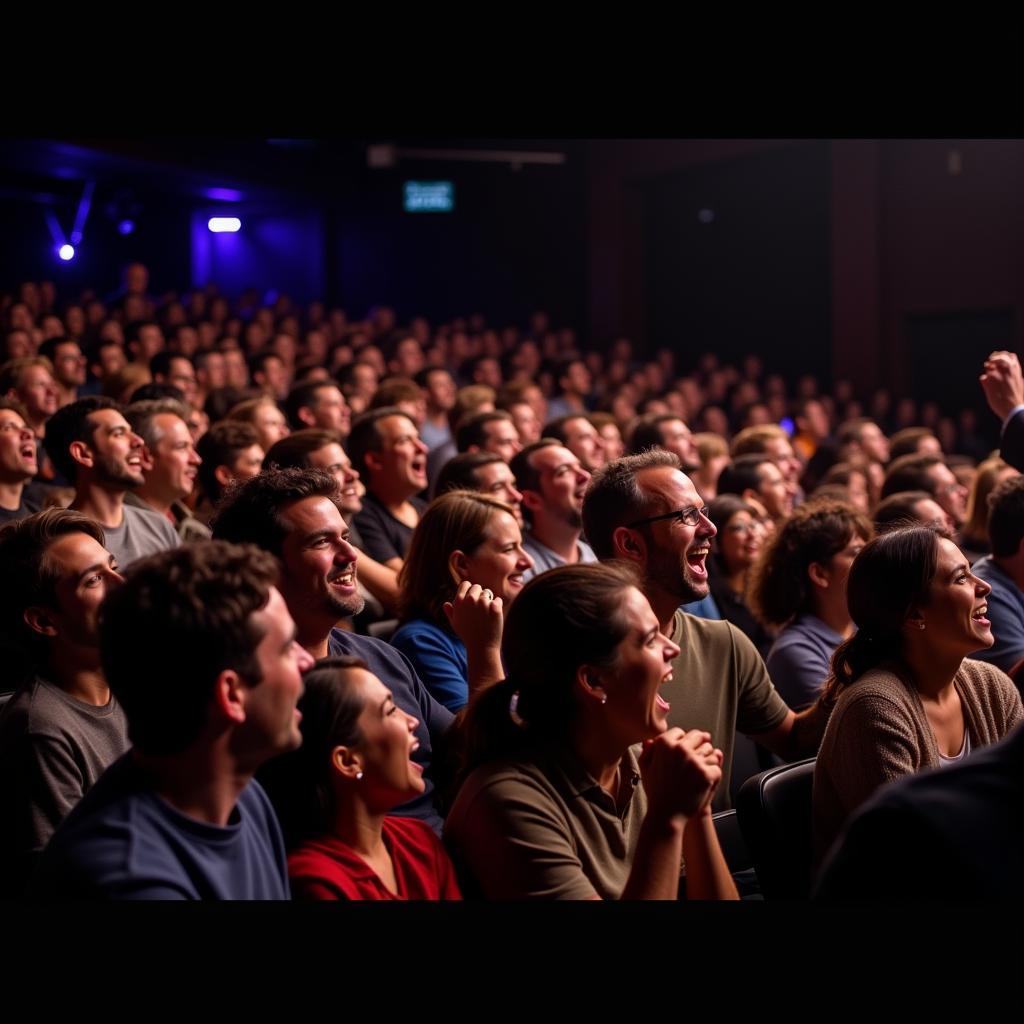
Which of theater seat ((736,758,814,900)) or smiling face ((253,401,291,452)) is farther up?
smiling face ((253,401,291,452))

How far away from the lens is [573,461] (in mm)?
3953

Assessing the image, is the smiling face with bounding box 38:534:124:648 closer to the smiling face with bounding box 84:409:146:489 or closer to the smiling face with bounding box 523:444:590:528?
the smiling face with bounding box 84:409:146:489

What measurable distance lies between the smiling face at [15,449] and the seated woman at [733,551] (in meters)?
2.18

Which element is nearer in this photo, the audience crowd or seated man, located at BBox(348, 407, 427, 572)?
the audience crowd

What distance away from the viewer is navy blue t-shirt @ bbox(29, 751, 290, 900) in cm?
143

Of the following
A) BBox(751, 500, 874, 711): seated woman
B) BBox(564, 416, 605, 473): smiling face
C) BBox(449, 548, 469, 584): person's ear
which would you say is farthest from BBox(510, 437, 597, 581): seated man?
BBox(449, 548, 469, 584): person's ear

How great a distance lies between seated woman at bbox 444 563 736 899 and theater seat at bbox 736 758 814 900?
0.22 m

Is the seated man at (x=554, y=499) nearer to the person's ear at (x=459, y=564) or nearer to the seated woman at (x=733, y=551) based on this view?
the seated woman at (x=733, y=551)

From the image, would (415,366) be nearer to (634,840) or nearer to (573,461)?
(573,461)

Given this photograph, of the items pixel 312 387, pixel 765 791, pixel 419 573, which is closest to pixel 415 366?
pixel 312 387

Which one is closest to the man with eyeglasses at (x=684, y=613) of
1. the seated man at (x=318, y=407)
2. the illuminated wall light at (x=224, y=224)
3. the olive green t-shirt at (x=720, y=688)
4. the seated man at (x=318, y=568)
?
the olive green t-shirt at (x=720, y=688)

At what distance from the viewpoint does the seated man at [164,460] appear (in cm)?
413

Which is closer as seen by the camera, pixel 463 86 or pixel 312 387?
pixel 463 86

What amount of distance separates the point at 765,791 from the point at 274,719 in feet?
3.18
